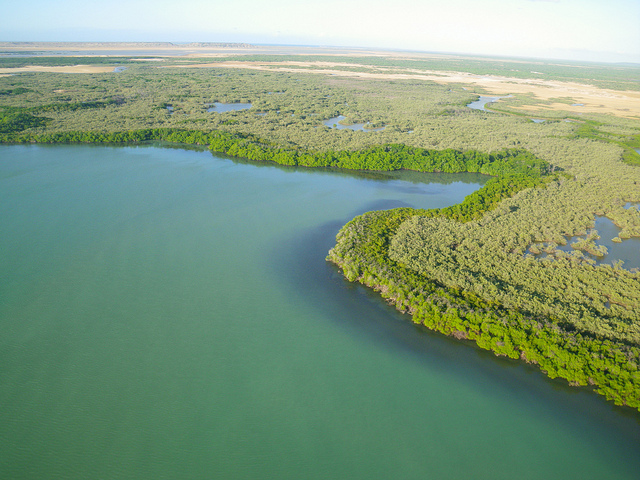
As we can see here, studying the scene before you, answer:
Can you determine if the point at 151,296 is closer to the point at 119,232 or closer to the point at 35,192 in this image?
the point at 119,232

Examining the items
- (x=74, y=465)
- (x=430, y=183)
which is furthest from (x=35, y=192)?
(x=430, y=183)

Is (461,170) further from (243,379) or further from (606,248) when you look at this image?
(243,379)

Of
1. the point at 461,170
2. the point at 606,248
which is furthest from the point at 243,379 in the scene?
the point at 461,170

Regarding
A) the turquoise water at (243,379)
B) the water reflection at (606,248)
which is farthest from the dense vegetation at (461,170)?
the turquoise water at (243,379)

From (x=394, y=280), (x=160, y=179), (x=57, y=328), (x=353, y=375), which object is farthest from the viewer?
(x=160, y=179)

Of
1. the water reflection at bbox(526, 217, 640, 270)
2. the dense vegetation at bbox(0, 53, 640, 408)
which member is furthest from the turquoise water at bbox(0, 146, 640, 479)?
the water reflection at bbox(526, 217, 640, 270)

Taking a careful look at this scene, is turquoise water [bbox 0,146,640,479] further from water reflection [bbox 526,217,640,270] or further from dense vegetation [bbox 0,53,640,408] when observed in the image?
water reflection [bbox 526,217,640,270]
